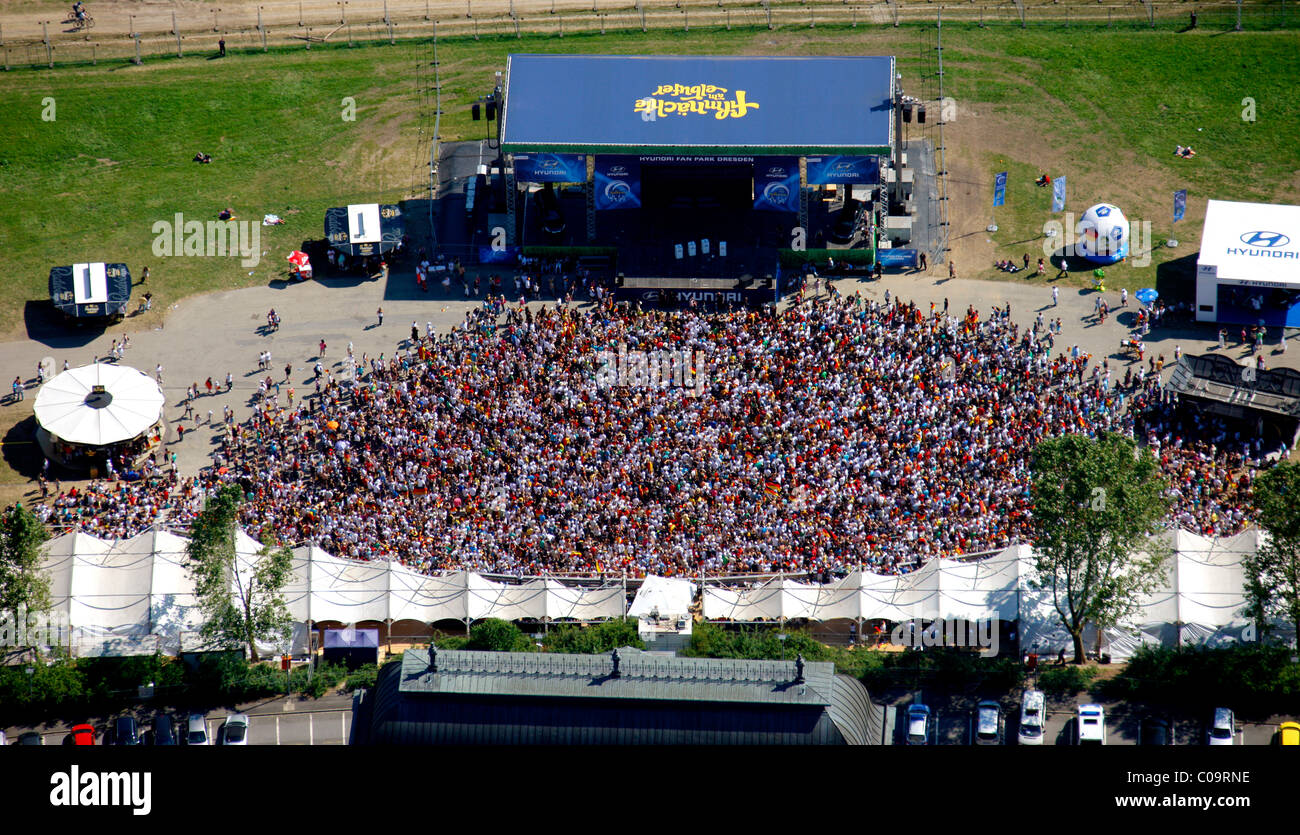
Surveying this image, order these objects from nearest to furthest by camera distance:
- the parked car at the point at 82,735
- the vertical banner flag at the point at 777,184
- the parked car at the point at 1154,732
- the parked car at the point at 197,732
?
the parked car at the point at 1154,732, the parked car at the point at 82,735, the parked car at the point at 197,732, the vertical banner flag at the point at 777,184

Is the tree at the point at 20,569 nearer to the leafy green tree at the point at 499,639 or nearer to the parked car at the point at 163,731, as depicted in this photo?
the parked car at the point at 163,731

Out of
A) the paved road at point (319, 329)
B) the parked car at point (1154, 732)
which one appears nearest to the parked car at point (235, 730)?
the paved road at point (319, 329)

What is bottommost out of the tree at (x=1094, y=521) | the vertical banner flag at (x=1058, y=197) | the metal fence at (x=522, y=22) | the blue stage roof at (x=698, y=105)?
the tree at (x=1094, y=521)

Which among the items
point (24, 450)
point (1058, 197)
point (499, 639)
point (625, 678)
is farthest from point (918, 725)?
point (24, 450)

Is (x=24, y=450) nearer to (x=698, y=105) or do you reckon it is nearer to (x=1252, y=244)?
(x=698, y=105)

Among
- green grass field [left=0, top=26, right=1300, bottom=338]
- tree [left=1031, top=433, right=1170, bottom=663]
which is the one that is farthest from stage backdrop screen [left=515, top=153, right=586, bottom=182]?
tree [left=1031, top=433, right=1170, bottom=663]

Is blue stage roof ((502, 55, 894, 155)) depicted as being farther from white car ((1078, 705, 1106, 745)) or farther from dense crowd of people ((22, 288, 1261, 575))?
white car ((1078, 705, 1106, 745))

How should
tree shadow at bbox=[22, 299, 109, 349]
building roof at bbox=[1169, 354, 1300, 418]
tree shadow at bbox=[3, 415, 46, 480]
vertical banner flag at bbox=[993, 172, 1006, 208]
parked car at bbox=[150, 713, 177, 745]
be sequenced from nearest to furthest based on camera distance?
1. parked car at bbox=[150, 713, 177, 745]
2. building roof at bbox=[1169, 354, 1300, 418]
3. tree shadow at bbox=[3, 415, 46, 480]
4. tree shadow at bbox=[22, 299, 109, 349]
5. vertical banner flag at bbox=[993, 172, 1006, 208]
